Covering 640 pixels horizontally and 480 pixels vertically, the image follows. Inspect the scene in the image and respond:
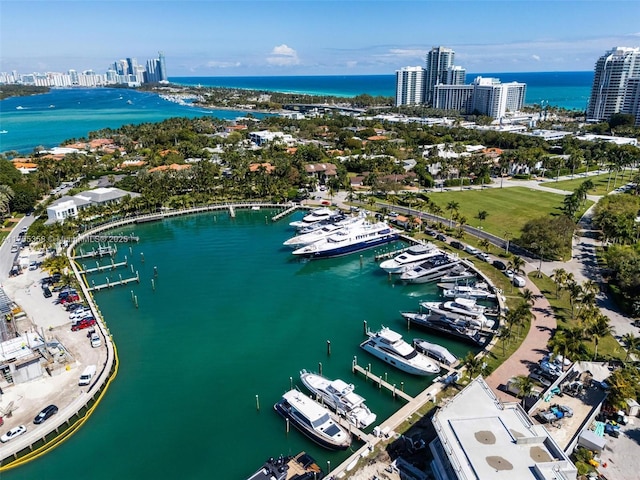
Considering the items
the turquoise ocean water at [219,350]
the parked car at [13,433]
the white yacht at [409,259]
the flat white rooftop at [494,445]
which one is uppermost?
the flat white rooftop at [494,445]

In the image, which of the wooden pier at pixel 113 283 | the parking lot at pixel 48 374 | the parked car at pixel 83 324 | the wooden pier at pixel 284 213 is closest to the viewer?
the parking lot at pixel 48 374

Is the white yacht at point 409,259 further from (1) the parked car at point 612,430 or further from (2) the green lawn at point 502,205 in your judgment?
(1) the parked car at point 612,430

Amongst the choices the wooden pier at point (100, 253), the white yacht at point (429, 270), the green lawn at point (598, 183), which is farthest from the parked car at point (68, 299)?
the green lawn at point (598, 183)

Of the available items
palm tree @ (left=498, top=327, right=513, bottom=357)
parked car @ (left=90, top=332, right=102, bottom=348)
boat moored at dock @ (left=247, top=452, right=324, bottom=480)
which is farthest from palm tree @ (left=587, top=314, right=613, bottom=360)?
parked car @ (left=90, top=332, right=102, bottom=348)

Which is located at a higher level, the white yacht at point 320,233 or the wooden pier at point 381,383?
the white yacht at point 320,233

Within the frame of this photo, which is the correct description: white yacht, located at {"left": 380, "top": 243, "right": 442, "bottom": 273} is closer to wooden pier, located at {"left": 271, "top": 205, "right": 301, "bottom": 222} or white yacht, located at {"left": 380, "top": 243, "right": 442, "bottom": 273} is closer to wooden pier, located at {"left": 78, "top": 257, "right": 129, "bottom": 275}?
wooden pier, located at {"left": 271, "top": 205, "right": 301, "bottom": 222}

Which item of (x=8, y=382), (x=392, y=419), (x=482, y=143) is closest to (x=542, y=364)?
(x=392, y=419)

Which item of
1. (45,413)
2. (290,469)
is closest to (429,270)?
(290,469)
